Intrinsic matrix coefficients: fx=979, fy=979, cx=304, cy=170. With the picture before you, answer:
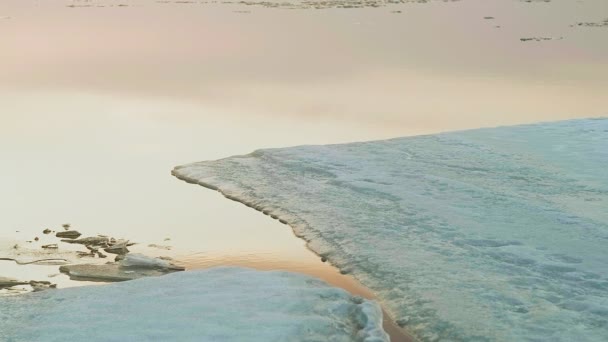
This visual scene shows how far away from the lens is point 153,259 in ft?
16.6

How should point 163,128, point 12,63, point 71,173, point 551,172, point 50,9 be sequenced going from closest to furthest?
point 551,172 → point 71,173 → point 163,128 → point 12,63 → point 50,9

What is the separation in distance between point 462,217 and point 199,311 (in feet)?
6.42

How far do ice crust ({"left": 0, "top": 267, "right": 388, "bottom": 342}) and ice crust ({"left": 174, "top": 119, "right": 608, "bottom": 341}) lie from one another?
313 mm

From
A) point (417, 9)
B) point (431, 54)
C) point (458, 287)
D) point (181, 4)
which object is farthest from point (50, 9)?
point (458, 287)

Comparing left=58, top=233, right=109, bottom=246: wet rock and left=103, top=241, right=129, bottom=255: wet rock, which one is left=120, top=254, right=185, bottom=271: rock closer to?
left=103, top=241, right=129, bottom=255: wet rock

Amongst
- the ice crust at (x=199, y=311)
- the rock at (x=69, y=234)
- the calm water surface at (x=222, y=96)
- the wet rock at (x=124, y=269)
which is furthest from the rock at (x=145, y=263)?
the rock at (x=69, y=234)

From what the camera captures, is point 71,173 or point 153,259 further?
point 71,173

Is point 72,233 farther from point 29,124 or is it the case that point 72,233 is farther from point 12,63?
point 12,63

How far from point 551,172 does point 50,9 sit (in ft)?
52.3

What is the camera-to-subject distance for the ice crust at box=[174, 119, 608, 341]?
4.27m

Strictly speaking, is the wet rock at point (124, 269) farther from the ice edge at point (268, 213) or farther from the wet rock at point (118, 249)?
the ice edge at point (268, 213)

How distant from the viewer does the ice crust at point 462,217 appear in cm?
427

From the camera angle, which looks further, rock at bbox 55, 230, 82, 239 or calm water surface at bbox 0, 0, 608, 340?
calm water surface at bbox 0, 0, 608, 340

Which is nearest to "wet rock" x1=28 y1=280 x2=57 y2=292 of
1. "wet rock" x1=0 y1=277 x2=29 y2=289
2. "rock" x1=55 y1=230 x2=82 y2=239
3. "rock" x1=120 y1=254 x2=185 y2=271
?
"wet rock" x1=0 y1=277 x2=29 y2=289
